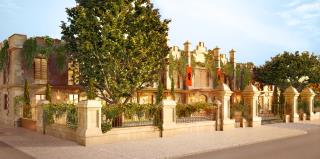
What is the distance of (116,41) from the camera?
21438 mm

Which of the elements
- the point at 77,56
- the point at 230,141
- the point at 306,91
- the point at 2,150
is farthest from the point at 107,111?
the point at 306,91

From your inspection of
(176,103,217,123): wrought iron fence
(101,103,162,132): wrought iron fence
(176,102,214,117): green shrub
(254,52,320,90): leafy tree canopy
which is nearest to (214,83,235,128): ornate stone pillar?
(176,103,217,123): wrought iron fence

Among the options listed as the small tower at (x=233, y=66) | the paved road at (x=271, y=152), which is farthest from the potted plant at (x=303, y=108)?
the paved road at (x=271, y=152)

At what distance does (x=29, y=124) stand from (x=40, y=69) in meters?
7.18

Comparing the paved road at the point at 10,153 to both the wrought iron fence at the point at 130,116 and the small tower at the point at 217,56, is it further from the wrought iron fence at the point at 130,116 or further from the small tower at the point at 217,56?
the small tower at the point at 217,56

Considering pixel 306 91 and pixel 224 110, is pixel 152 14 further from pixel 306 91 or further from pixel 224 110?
pixel 306 91

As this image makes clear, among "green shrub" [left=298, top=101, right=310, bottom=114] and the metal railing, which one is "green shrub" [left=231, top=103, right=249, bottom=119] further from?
"green shrub" [left=298, top=101, right=310, bottom=114]

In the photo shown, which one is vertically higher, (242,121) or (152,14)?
(152,14)

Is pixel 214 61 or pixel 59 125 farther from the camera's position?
pixel 214 61

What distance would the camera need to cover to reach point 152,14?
912 inches

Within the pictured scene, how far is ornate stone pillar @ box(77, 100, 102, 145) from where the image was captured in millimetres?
15348

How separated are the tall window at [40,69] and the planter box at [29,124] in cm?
500

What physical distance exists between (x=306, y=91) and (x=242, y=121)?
1303 cm

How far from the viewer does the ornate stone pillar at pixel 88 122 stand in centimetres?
1535
